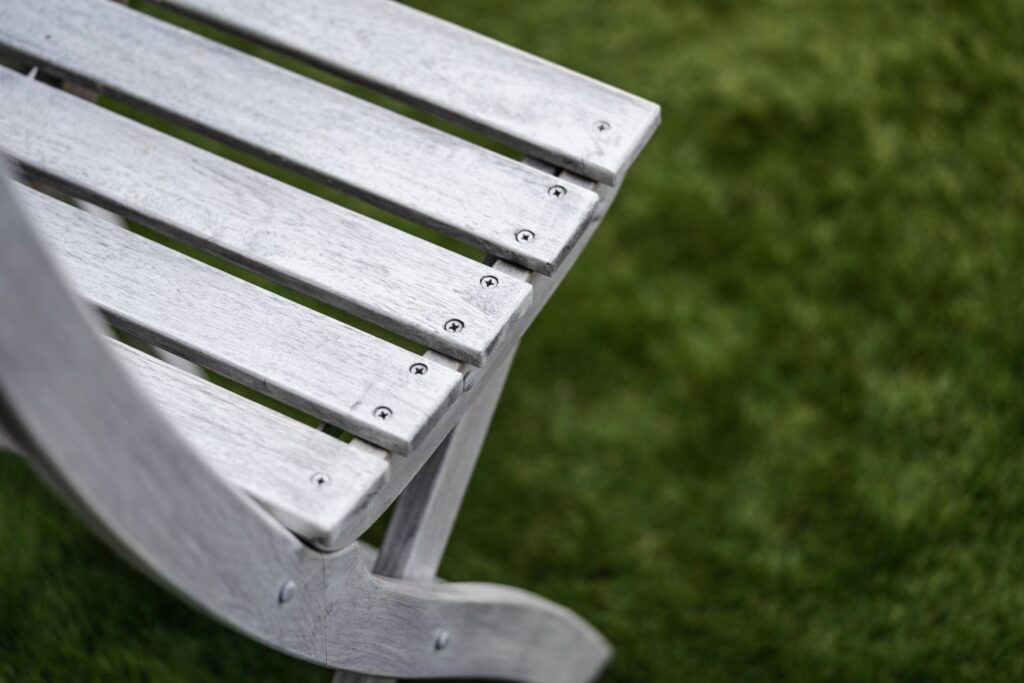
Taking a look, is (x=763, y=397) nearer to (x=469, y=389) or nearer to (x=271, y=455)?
(x=469, y=389)

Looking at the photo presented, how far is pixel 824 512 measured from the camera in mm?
1888

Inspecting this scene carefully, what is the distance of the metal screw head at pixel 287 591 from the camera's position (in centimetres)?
94

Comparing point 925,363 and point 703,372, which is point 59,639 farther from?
point 925,363

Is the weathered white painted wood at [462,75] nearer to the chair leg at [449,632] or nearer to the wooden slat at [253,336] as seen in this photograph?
the wooden slat at [253,336]

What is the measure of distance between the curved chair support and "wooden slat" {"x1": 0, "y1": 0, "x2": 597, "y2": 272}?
391mm

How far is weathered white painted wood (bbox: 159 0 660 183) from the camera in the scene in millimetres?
1259

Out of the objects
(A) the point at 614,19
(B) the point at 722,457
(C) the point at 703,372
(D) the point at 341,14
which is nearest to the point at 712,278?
(C) the point at 703,372

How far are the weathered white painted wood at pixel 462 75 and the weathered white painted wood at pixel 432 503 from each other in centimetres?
27

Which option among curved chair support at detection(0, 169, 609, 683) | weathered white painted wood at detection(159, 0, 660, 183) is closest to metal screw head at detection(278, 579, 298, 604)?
curved chair support at detection(0, 169, 609, 683)

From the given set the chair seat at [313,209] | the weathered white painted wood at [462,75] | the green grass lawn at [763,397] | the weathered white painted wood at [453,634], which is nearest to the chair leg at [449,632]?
the weathered white painted wood at [453,634]

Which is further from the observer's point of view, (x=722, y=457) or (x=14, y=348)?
(x=722, y=457)

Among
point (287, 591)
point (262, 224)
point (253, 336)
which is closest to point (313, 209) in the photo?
point (262, 224)

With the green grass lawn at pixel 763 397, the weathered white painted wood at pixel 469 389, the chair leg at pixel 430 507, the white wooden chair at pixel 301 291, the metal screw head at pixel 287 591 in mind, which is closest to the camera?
the white wooden chair at pixel 301 291

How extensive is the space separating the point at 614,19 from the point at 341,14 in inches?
55.2
